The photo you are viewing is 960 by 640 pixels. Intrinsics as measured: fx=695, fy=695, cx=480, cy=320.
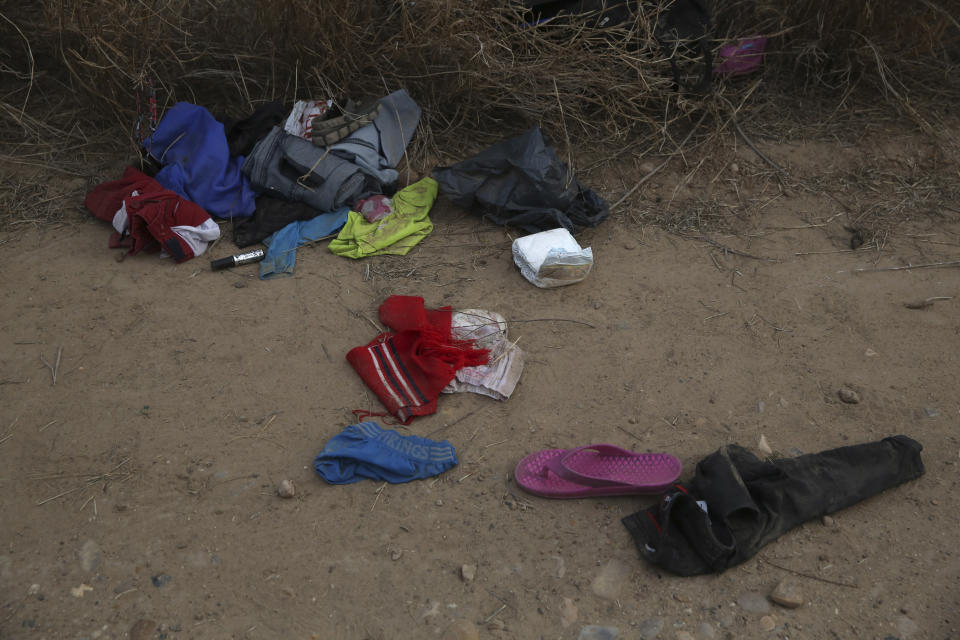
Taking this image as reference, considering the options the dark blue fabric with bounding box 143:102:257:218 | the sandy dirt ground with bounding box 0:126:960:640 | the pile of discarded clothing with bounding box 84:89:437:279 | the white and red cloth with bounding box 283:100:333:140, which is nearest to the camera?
the sandy dirt ground with bounding box 0:126:960:640

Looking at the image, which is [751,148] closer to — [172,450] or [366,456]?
[366,456]

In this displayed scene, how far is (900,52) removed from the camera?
3863mm

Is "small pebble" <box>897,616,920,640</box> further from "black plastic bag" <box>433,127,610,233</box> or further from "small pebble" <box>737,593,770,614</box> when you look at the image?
"black plastic bag" <box>433,127,610,233</box>

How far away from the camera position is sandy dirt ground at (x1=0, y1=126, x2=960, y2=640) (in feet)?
6.27

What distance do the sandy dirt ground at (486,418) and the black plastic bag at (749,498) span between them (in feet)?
0.19

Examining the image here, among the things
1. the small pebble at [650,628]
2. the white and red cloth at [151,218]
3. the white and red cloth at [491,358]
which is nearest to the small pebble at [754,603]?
the small pebble at [650,628]

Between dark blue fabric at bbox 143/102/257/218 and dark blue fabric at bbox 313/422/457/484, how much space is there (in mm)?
1715

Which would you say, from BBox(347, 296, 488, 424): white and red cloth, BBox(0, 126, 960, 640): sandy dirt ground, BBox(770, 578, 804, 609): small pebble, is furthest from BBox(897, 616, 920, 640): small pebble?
BBox(347, 296, 488, 424): white and red cloth

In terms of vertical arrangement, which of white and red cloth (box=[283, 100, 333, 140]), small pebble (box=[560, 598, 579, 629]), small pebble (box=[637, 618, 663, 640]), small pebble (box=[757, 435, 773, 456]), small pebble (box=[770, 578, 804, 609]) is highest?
white and red cloth (box=[283, 100, 333, 140])

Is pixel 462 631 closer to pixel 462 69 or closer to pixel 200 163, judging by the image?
pixel 200 163

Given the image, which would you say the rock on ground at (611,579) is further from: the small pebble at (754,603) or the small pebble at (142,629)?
the small pebble at (142,629)

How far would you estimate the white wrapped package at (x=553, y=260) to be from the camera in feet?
9.91

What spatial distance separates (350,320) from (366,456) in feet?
2.77

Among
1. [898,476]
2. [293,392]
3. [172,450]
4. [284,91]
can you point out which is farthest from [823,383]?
[284,91]
